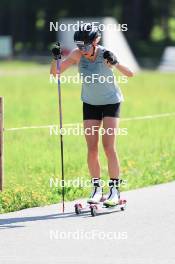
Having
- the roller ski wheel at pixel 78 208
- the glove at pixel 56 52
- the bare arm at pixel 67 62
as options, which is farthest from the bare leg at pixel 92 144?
the glove at pixel 56 52

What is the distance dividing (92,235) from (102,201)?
5.61ft

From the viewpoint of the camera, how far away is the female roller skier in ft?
33.6

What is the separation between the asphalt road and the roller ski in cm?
8

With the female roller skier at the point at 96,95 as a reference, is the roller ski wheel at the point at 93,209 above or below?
below

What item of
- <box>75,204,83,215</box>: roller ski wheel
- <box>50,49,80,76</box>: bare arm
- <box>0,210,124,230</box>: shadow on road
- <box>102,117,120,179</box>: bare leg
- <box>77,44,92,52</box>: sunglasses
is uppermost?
<box>77,44,92,52</box>: sunglasses

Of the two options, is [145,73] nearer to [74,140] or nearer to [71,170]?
[74,140]

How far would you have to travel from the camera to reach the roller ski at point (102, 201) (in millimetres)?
10422

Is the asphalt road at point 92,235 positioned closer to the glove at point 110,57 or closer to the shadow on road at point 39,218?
the shadow on road at point 39,218

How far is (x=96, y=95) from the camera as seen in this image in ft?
34.3

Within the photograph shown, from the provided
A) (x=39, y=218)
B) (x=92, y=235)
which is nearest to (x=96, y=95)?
(x=39, y=218)

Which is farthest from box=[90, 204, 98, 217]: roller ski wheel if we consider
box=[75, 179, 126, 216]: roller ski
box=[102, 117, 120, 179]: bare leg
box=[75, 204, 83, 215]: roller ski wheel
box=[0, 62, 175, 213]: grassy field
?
box=[0, 62, 175, 213]: grassy field

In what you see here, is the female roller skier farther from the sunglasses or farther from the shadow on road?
the shadow on road

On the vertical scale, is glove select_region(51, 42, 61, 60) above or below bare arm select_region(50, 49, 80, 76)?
above

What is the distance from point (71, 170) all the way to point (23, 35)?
71.7 metres
